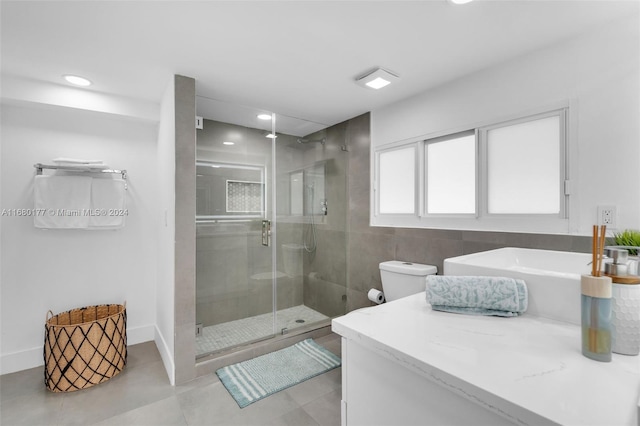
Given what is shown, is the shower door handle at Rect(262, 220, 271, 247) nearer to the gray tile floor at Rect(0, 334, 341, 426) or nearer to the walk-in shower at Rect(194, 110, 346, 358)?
the walk-in shower at Rect(194, 110, 346, 358)

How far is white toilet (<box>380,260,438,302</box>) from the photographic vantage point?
218 centimetres

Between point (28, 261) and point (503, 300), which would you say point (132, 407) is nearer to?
point (28, 261)

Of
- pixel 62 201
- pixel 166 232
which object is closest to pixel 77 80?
pixel 62 201

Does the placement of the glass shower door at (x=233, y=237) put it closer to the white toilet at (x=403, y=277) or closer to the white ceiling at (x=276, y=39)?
the white ceiling at (x=276, y=39)

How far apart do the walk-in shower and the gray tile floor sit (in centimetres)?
38

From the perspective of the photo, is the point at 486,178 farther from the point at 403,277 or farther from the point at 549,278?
the point at 549,278

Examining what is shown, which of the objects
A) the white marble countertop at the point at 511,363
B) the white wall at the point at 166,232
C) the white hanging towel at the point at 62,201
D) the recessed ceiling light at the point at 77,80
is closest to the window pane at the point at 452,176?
the white marble countertop at the point at 511,363

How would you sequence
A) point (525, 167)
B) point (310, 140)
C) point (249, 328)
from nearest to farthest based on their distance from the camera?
point (525, 167), point (249, 328), point (310, 140)

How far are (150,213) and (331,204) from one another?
6.00ft

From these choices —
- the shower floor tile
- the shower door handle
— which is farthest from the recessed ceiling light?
the shower floor tile

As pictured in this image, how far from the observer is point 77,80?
219 centimetres

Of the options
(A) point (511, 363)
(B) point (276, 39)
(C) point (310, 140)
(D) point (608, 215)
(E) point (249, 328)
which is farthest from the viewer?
(C) point (310, 140)

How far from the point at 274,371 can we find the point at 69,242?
205cm

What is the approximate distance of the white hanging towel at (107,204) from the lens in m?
2.45
